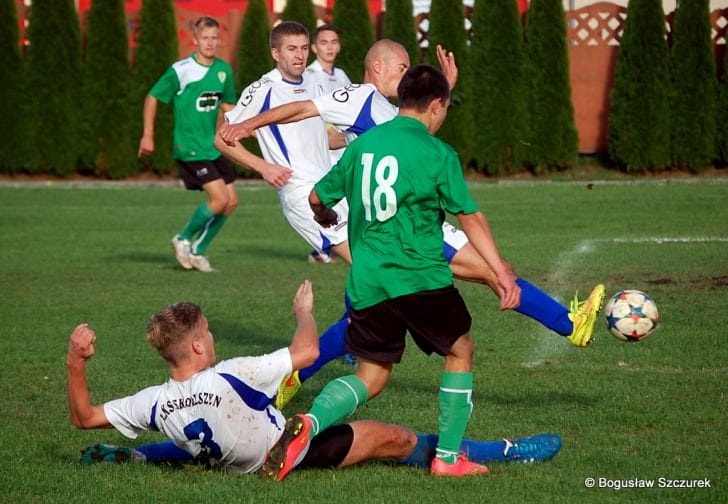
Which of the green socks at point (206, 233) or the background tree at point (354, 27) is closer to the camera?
the green socks at point (206, 233)

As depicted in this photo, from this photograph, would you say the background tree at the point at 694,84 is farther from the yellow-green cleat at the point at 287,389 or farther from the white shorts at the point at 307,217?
the yellow-green cleat at the point at 287,389

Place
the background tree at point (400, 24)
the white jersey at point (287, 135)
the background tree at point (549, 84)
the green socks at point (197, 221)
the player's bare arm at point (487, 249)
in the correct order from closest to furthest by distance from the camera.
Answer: the player's bare arm at point (487, 249) → the white jersey at point (287, 135) → the green socks at point (197, 221) → the background tree at point (549, 84) → the background tree at point (400, 24)

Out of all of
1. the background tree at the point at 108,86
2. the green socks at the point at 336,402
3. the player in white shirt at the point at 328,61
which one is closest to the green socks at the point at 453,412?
the green socks at the point at 336,402

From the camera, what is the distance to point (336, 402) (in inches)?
211

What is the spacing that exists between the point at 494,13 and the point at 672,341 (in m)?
16.0

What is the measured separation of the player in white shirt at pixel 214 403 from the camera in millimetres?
5168

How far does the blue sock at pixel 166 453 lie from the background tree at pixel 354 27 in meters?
18.5

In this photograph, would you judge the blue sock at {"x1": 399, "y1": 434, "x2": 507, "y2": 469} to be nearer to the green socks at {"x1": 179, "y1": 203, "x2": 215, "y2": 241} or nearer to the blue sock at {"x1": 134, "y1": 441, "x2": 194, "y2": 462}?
the blue sock at {"x1": 134, "y1": 441, "x2": 194, "y2": 462}

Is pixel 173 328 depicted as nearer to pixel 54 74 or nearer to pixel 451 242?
pixel 451 242

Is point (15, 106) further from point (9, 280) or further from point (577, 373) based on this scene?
point (577, 373)

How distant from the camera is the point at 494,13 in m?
23.5

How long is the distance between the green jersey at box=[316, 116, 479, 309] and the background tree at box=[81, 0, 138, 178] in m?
19.6

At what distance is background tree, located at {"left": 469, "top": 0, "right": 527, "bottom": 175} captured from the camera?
23453mm

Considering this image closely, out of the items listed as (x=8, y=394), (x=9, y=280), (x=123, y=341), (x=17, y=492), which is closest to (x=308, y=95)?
(x=123, y=341)
